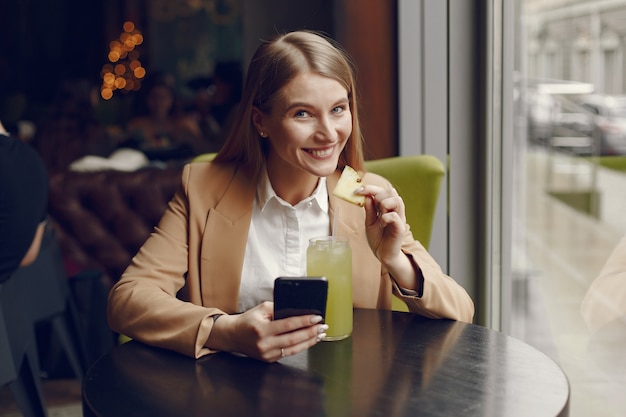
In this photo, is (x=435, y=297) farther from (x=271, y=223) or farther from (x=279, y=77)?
(x=279, y=77)

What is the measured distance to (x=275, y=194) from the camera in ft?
5.72

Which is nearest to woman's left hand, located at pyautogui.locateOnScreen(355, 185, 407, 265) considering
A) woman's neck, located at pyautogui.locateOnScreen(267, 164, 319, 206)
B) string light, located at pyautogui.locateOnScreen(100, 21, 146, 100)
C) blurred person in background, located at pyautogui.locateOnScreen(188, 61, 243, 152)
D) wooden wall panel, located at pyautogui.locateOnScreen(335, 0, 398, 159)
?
woman's neck, located at pyautogui.locateOnScreen(267, 164, 319, 206)

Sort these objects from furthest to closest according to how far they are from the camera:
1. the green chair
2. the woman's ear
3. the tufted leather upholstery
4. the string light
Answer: the string light < the tufted leather upholstery < the green chair < the woman's ear

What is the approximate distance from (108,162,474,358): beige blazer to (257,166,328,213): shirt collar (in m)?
0.02

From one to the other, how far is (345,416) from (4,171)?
1424 mm

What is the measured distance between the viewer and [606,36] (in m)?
1.70

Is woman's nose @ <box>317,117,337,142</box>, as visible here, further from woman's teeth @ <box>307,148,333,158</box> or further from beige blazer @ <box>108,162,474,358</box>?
beige blazer @ <box>108,162,474,358</box>

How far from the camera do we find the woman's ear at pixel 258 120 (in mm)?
1694

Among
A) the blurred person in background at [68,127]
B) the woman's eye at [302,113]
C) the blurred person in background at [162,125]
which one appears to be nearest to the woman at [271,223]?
the woman's eye at [302,113]

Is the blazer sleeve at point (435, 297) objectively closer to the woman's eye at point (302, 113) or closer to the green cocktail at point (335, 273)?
the green cocktail at point (335, 273)

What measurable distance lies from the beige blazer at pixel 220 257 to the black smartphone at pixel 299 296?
0.35 m

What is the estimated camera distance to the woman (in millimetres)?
1529

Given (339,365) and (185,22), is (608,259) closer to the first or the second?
(339,365)

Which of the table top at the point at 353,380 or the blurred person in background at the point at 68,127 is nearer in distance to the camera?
the table top at the point at 353,380
